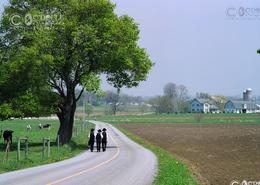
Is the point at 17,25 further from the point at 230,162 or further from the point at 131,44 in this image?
the point at 230,162

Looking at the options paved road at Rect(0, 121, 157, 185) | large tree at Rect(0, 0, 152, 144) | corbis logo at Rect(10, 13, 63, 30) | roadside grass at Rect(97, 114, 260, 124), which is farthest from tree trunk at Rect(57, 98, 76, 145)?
roadside grass at Rect(97, 114, 260, 124)

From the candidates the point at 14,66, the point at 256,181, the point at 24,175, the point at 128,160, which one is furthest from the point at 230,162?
the point at 14,66

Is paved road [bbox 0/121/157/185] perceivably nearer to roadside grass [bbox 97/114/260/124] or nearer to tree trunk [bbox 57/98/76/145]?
tree trunk [bbox 57/98/76/145]

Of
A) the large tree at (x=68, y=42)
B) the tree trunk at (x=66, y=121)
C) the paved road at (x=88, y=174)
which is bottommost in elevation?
the paved road at (x=88, y=174)

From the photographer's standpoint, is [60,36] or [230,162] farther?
[60,36]

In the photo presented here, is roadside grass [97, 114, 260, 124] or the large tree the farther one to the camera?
roadside grass [97, 114, 260, 124]

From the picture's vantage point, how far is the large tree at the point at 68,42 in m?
40.2

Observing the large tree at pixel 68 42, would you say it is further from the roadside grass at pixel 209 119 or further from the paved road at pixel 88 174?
the roadside grass at pixel 209 119

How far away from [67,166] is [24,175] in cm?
460

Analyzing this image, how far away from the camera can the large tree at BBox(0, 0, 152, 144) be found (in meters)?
40.2

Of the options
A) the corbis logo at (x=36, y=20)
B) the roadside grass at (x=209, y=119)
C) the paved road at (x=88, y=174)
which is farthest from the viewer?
the roadside grass at (x=209, y=119)

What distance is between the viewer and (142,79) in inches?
1759

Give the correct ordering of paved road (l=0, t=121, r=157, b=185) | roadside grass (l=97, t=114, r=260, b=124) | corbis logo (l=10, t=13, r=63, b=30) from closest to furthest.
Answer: paved road (l=0, t=121, r=157, b=185)
corbis logo (l=10, t=13, r=63, b=30)
roadside grass (l=97, t=114, r=260, b=124)

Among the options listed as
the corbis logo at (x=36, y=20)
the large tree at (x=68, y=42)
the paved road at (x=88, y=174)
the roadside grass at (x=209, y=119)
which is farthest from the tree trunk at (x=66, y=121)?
the roadside grass at (x=209, y=119)
